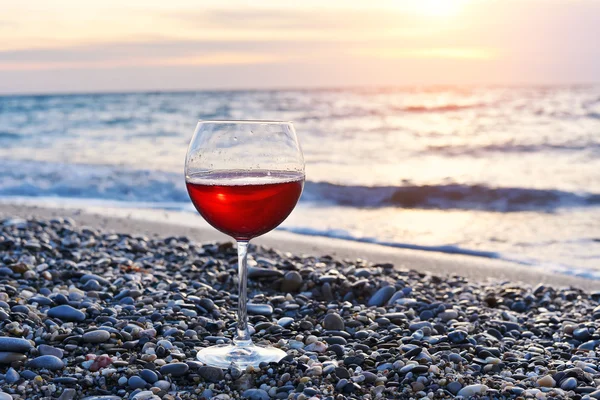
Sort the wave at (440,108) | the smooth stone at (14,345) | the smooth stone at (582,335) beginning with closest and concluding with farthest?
1. the smooth stone at (14,345)
2. the smooth stone at (582,335)
3. the wave at (440,108)

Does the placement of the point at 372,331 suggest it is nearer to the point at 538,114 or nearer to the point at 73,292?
the point at 73,292

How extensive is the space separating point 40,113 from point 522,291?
3531cm

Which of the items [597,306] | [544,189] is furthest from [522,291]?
[544,189]

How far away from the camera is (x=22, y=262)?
180 inches

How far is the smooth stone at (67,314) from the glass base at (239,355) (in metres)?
0.78

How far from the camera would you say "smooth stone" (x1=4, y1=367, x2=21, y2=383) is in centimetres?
262

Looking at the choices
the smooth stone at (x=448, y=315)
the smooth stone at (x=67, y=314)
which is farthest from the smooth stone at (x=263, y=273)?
the smooth stone at (x=67, y=314)

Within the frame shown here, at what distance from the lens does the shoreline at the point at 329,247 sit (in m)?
5.71

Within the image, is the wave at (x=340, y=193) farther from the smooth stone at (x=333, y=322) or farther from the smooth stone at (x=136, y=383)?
the smooth stone at (x=136, y=383)

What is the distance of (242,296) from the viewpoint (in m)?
2.89

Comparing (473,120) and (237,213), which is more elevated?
(473,120)

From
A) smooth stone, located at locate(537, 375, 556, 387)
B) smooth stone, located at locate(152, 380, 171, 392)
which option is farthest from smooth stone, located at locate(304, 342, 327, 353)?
smooth stone, located at locate(537, 375, 556, 387)

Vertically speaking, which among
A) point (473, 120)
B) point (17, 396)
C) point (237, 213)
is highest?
A: point (473, 120)

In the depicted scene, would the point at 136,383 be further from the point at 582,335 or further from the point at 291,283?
the point at 582,335
